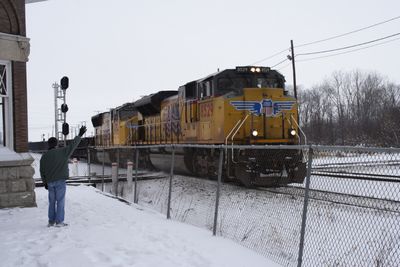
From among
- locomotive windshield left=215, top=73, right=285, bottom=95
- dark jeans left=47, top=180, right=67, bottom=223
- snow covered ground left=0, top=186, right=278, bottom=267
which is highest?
locomotive windshield left=215, top=73, right=285, bottom=95

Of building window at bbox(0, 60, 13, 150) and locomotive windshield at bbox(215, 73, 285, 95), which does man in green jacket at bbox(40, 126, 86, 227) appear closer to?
building window at bbox(0, 60, 13, 150)

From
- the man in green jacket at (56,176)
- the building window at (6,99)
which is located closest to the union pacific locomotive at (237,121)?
the man in green jacket at (56,176)

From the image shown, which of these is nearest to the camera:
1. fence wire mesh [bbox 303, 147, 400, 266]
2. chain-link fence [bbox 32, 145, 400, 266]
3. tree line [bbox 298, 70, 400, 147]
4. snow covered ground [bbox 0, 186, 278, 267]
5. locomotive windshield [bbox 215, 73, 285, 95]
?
fence wire mesh [bbox 303, 147, 400, 266]

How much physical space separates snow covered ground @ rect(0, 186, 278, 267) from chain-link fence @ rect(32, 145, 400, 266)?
55 cm

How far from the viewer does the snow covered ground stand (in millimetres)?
5840

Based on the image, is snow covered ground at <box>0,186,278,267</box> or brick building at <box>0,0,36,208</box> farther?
brick building at <box>0,0,36,208</box>

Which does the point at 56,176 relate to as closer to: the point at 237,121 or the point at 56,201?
the point at 56,201

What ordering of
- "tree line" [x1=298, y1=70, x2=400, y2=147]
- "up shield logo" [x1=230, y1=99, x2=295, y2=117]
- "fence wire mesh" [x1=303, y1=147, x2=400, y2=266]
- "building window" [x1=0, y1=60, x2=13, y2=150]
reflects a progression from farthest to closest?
"tree line" [x1=298, y1=70, x2=400, y2=147] < "up shield logo" [x1=230, y1=99, x2=295, y2=117] < "building window" [x1=0, y1=60, x2=13, y2=150] < "fence wire mesh" [x1=303, y1=147, x2=400, y2=266]

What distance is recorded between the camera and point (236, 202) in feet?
27.3

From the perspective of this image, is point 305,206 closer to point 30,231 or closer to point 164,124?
point 30,231

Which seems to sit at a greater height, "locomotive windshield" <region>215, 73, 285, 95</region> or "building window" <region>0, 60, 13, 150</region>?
"locomotive windshield" <region>215, 73, 285, 95</region>

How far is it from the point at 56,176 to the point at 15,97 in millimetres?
3125

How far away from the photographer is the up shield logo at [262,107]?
1402 cm

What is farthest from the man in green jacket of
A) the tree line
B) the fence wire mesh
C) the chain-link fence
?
the tree line
